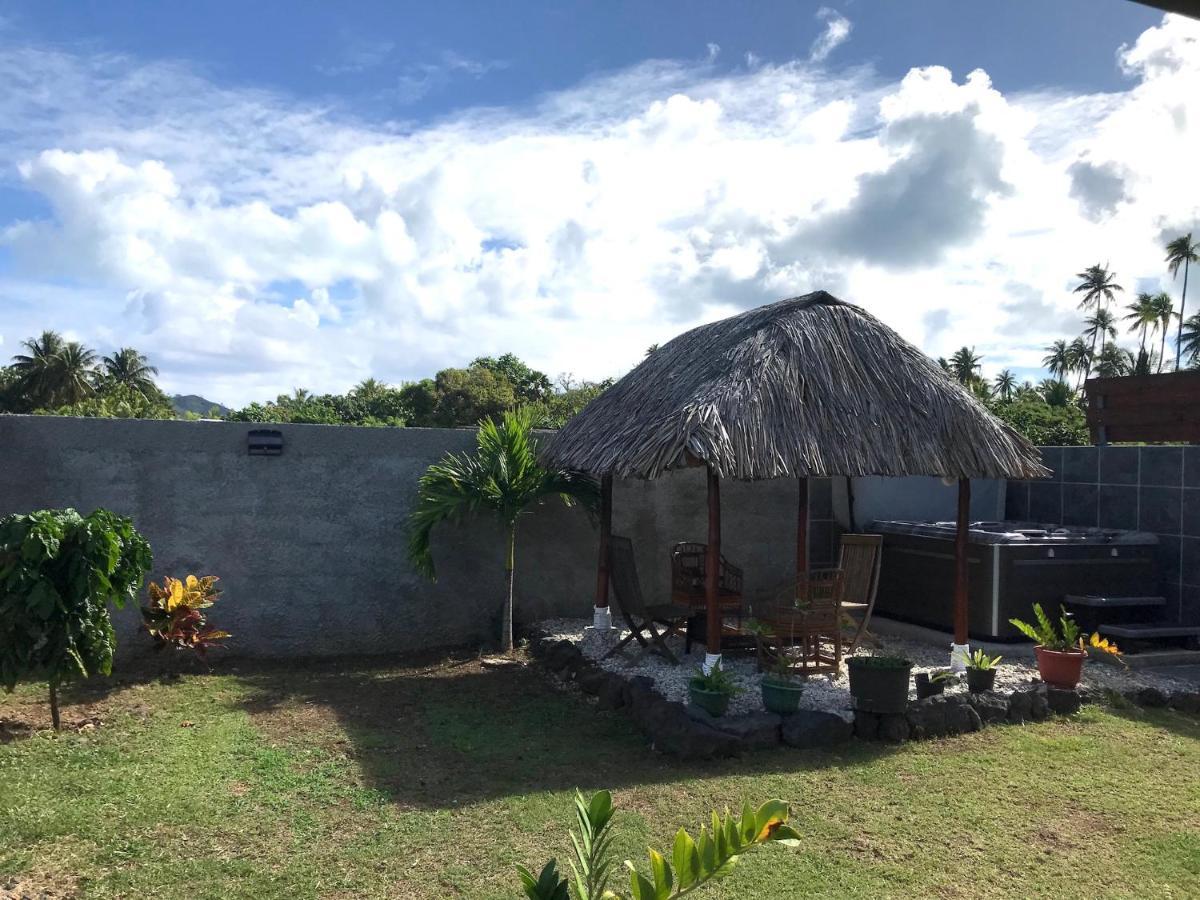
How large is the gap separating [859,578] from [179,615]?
5937mm

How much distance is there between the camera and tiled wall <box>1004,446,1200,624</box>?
884 cm

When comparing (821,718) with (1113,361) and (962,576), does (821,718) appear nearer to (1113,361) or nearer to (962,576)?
(962,576)

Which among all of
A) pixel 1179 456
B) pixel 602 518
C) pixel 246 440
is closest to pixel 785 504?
pixel 602 518

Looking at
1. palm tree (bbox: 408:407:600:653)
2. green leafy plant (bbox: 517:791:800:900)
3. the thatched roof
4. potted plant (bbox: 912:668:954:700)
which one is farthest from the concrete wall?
green leafy plant (bbox: 517:791:800:900)

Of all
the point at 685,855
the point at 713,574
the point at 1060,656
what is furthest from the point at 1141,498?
the point at 685,855

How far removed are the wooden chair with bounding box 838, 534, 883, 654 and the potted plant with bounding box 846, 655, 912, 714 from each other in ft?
5.13

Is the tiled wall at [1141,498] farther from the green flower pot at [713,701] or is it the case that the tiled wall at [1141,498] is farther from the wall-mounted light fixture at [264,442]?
the wall-mounted light fixture at [264,442]

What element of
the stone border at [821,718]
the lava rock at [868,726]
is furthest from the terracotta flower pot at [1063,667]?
the lava rock at [868,726]

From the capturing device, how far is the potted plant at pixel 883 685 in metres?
6.08

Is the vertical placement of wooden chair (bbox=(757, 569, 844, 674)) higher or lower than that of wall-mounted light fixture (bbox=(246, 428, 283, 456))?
lower

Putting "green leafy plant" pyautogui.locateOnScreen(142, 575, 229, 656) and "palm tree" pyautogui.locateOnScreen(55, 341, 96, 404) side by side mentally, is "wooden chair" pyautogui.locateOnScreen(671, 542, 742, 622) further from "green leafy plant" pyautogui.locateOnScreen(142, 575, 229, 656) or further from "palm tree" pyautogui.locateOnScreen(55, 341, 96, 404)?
"palm tree" pyautogui.locateOnScreen(55, 341, 96, 404)

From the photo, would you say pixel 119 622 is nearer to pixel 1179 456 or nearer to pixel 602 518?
pixel 602 518

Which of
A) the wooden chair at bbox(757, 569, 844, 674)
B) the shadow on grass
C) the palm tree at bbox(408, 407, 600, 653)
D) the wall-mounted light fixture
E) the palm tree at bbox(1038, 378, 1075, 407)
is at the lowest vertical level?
the shadow on grass

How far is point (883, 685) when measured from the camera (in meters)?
6.08
